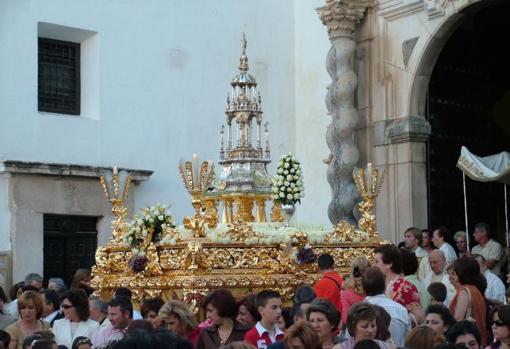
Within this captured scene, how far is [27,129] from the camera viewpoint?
62.8 feet

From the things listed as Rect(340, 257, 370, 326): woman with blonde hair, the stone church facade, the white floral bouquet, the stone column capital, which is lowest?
Rect(340, 257, 370, 326): woman with blonde hair

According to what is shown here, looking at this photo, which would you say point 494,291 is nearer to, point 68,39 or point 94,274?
point 94,274

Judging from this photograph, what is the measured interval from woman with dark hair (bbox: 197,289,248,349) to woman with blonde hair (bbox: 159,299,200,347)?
0.30 feet

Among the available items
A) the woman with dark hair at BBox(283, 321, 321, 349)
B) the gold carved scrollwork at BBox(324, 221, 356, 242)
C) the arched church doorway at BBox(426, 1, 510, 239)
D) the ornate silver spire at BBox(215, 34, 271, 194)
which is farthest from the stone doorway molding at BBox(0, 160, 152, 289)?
the woman with dark hair at BBox(283, 321, 321, 349)

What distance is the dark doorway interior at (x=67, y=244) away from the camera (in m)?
19.4

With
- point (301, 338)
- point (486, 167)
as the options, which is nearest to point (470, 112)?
point (486, 167)

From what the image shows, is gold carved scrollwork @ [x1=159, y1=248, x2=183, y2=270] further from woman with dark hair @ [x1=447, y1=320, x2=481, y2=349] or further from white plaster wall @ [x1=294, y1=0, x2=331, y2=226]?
white plaster wall @ [x1=294, y1=0, x2=331, y2=226]

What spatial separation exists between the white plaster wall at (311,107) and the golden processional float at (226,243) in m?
5.98

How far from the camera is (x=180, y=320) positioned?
923 centimetres

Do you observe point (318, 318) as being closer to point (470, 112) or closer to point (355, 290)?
point (355, 290)

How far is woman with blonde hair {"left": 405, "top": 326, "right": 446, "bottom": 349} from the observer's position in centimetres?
786

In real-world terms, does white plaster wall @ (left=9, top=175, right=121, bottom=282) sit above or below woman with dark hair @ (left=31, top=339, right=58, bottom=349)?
above

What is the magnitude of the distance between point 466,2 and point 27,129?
6826mm

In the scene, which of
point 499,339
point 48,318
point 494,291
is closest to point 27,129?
point 48,318
